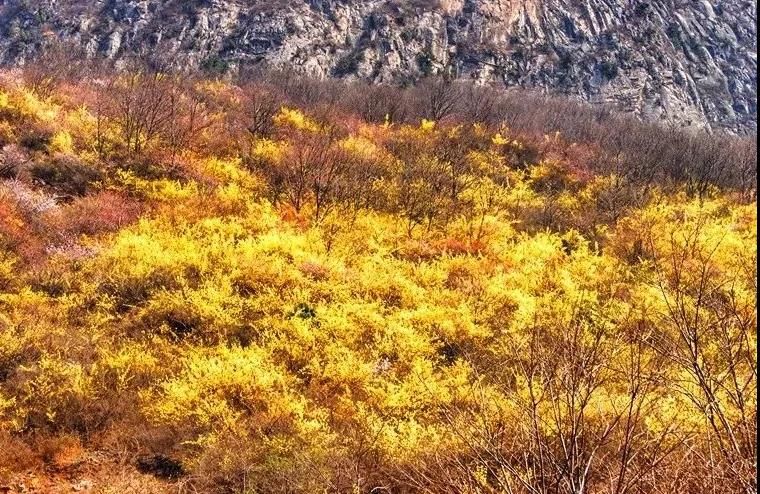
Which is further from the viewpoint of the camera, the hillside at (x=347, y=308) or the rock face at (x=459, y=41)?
the rock face at (x=459, y=41)

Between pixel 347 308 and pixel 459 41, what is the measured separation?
6302cm

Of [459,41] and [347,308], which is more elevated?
[459,41]

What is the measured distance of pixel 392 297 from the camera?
39.6 ft

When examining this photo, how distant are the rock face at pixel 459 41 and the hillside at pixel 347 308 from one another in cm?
3701

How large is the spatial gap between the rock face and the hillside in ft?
121

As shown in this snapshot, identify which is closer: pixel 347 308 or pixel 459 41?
pixel 347 308

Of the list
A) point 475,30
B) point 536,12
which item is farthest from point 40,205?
point 536,12

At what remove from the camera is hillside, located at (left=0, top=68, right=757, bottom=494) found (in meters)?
4.04

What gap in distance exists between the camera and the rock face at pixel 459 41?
60656 millimetres

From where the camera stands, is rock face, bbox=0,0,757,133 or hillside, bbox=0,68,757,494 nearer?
hillside, bbox=0,68,757,494

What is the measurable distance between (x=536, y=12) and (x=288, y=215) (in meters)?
65.9

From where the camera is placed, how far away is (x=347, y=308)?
1077 centimetres

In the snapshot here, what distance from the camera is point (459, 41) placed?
6712 centimetres

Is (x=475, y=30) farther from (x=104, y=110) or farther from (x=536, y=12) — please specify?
(x=104, y=110)
